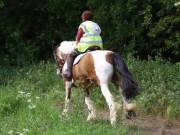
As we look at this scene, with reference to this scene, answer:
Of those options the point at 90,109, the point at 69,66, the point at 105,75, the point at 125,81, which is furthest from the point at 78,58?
the point at 125,81

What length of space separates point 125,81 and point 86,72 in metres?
1.08

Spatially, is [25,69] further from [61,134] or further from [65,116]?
[61,134]

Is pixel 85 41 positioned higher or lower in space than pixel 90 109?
higher

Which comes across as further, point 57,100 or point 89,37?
point 57,100

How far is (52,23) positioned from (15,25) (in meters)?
1.52

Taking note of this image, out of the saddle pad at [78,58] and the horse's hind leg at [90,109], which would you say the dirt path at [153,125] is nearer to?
the horse's hind leg at [90,109]

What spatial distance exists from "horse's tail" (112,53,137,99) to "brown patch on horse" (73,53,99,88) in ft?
1.65

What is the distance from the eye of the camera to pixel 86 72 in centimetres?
1216

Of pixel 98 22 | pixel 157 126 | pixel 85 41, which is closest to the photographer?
pixel 157 126

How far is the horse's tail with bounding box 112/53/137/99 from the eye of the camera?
11.3 m

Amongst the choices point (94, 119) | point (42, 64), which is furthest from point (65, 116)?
point (42, 64)

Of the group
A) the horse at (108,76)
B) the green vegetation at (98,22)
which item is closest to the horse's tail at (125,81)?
the horse at (108,76)

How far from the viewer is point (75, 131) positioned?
34.1ft

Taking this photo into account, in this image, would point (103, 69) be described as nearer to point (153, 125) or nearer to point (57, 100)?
point (153, 125)
